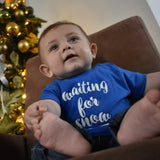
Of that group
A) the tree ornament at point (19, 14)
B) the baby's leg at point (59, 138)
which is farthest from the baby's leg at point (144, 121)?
the tree ornament at point (19, 14)

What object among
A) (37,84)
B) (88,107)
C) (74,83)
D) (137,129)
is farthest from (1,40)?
(137,129)

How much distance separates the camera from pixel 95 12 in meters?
1.80

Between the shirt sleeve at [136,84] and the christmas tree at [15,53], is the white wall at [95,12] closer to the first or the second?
the christmas tree at [15,53]

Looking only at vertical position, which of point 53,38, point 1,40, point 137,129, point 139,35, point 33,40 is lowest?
point 137,129

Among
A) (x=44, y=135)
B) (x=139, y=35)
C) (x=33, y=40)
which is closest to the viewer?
(x=44, y=135)

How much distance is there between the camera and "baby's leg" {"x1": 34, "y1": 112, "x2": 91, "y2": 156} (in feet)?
1.37

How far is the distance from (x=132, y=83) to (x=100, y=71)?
13 centimetres

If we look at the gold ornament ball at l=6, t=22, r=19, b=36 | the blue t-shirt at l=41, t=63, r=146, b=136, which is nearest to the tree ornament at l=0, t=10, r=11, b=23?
the gold ornament ball at l=6, t=22, r=19, b=36

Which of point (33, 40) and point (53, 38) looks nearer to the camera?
point (53, 38)

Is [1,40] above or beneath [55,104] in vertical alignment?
above

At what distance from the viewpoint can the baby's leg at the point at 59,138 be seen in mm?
419

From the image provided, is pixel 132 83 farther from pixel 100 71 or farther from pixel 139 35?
pixel 139 35

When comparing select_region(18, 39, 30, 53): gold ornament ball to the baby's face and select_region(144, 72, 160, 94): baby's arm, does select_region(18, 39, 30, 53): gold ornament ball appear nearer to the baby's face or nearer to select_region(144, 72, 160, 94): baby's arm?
the baby's face

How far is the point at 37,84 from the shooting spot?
0.99 meters
